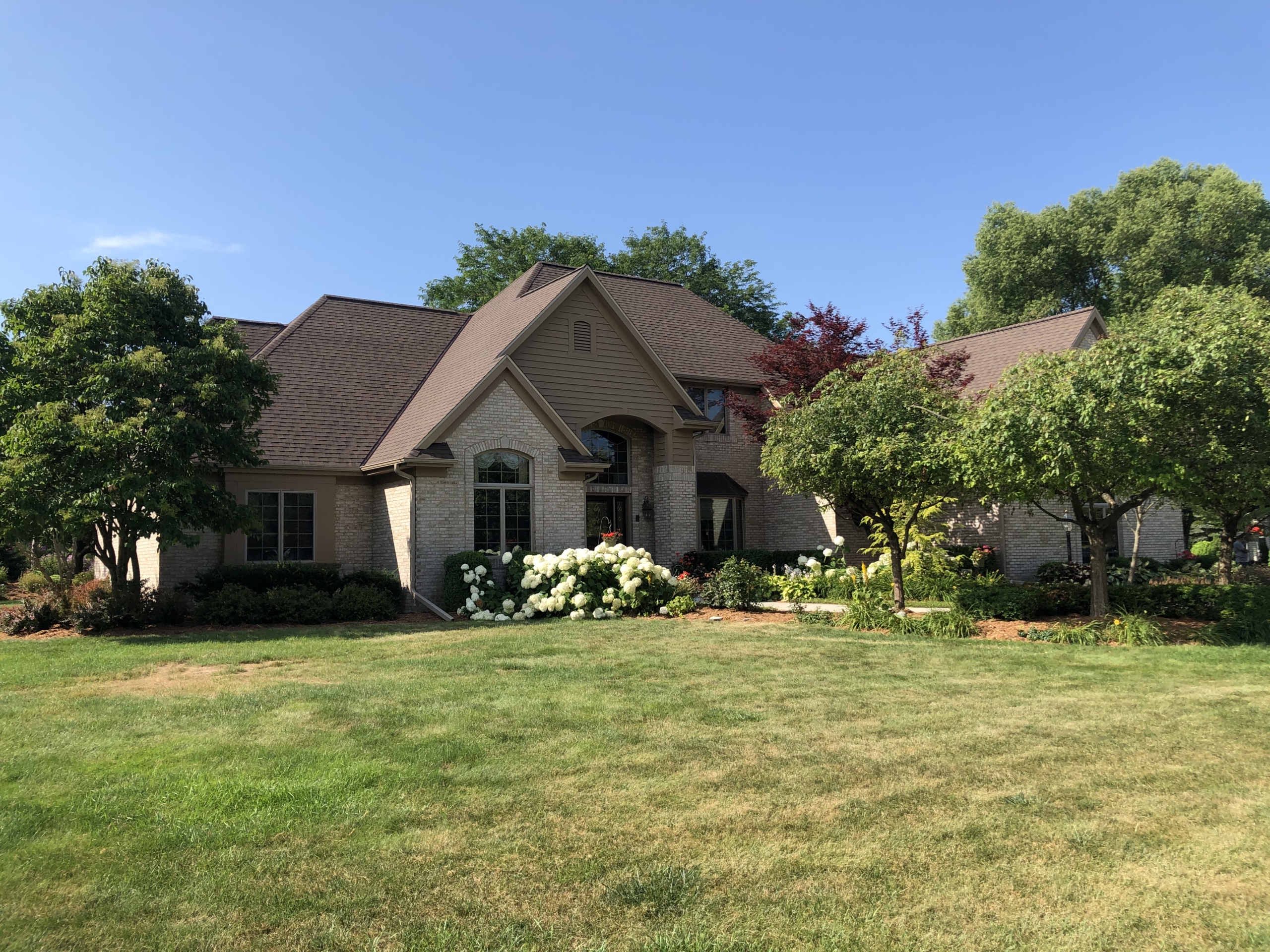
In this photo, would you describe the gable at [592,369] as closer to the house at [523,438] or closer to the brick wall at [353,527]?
the house at [523,438]

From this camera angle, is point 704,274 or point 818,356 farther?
point 704,274

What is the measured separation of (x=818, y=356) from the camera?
76.6 feet

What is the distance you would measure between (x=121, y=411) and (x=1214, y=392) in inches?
670

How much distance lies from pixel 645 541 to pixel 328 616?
949 cm

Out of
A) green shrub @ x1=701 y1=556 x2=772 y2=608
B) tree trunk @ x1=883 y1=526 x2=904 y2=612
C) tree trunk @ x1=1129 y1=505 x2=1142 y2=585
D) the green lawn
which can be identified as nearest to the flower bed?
green shrub @ x1=701 y1=556 x2=772 y2=608

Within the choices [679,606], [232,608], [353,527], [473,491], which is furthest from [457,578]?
[679,606]

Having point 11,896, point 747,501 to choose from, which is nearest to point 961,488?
point 747,501

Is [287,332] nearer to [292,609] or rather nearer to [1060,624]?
[292,609]

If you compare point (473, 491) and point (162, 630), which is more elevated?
point (473, 491)

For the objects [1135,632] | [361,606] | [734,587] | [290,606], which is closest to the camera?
[1135,632]

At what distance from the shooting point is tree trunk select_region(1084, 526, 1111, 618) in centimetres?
1401

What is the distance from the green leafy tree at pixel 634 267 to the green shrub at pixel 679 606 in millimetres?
27635

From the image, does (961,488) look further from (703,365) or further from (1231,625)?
(703,365)

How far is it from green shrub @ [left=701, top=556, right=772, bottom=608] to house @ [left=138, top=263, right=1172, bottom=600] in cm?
352
